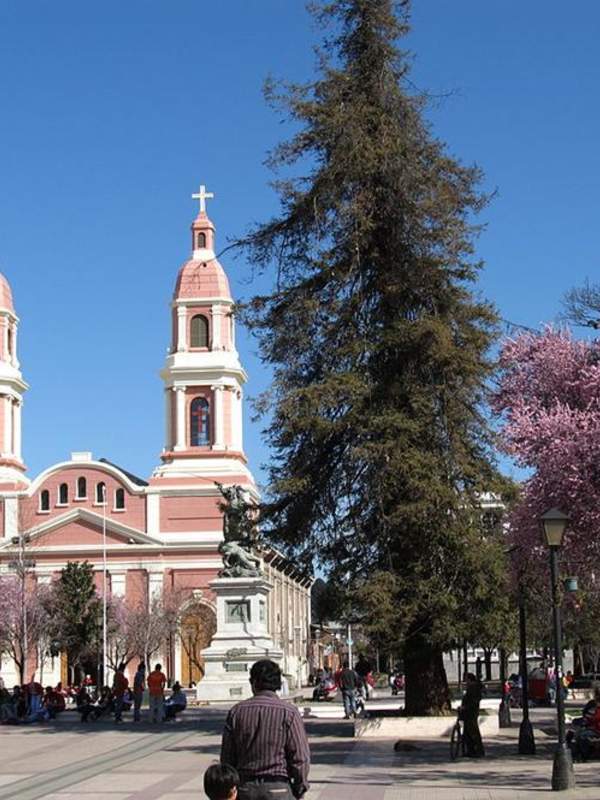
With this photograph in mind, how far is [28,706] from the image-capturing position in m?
40.8

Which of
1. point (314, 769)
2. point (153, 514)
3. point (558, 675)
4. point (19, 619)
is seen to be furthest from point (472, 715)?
point (153, 514)

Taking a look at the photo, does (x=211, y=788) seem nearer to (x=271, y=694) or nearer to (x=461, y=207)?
(x=271, y=694)

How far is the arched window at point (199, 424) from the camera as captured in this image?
283 feet

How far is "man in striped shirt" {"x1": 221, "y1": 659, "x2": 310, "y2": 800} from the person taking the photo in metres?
8.20

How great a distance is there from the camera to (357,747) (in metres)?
24.8

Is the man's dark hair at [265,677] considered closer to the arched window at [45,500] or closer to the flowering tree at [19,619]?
the flowering tree at [19,619]

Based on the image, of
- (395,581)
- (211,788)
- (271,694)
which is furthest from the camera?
(395,581)

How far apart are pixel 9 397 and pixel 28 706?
48683 millimetres

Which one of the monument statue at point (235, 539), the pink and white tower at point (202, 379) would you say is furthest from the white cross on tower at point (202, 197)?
the monument statue at point (235, 539)

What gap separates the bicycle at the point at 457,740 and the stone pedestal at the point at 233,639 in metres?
20.6

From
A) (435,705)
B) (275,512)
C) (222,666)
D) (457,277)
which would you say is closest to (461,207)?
(457,277)

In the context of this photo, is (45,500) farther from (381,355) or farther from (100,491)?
(381,355)

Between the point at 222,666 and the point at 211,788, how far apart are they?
36.7 m

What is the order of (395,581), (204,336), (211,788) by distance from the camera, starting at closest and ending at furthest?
(211,788) < (395,581) < (204,336)
